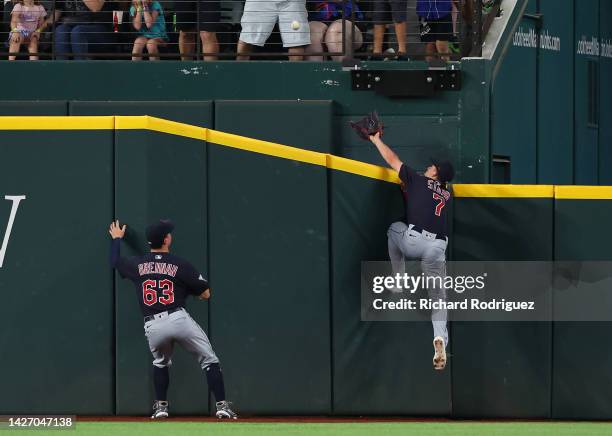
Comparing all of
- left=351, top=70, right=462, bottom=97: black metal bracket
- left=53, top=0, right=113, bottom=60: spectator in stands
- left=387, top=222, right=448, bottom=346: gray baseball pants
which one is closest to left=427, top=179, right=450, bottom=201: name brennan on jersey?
left=387, top=222, right=448, bottom=346: gray baseball pants

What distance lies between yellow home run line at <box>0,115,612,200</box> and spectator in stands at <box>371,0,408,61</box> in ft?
6.81

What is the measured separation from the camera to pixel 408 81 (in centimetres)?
1441

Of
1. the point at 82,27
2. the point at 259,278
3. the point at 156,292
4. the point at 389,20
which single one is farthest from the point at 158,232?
the point at 389,20

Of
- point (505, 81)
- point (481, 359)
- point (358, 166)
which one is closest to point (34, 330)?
point (358, 166)

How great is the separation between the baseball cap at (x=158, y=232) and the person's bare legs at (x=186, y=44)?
350 cm

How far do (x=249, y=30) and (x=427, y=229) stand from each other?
3.43 m

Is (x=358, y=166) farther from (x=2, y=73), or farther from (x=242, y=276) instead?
(x=2, y=73)

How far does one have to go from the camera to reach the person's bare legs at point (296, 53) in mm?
14492

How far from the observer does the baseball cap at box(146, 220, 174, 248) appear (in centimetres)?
1156

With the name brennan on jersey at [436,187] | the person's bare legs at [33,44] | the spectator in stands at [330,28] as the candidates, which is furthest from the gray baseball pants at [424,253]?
the person's bare legs at [33,44]

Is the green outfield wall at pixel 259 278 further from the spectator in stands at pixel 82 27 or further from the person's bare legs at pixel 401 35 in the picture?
the spectator in stands at pixel 82 27

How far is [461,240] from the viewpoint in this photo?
12883 millimetres

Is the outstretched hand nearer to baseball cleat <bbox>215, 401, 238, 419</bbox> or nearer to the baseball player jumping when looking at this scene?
the baseball player jumping

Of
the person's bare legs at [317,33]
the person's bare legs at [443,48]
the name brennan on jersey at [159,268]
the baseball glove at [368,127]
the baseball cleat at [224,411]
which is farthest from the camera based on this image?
the person's bare legs at [317,33]
